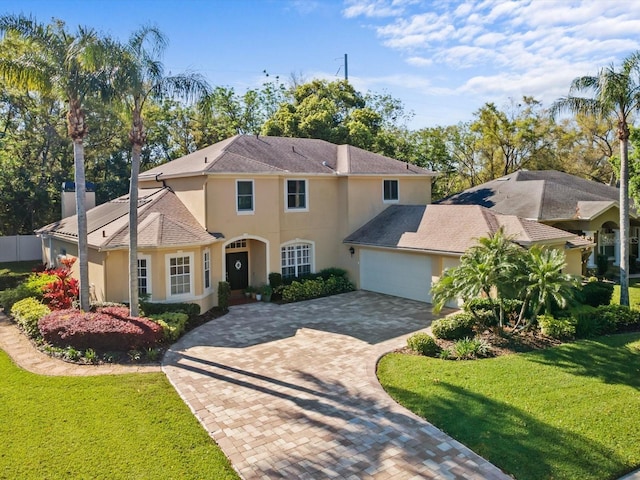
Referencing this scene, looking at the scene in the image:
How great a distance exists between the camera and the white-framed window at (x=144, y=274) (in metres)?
17.7

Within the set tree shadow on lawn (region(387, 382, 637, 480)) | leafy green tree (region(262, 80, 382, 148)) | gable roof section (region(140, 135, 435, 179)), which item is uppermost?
leafy green tree (region(262, 80, 382, 148))

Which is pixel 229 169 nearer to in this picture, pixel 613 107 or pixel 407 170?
pixel 407 170

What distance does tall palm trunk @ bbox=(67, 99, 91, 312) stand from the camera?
610 inches

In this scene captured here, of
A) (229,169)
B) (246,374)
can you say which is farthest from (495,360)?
(229,169)

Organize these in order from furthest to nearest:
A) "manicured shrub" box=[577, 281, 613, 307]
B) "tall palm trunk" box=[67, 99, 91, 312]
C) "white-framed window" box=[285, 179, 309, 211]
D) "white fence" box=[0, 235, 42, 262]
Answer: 1. "white fence" box=[0, 235, 42, 262]
2. "white-framed window" box=[285, 179, 309, 211]
3. "manicured shrub" box=[577, 281, 613, 307]
4. "tall palm trunk" box=[67, 99, 91, 312]

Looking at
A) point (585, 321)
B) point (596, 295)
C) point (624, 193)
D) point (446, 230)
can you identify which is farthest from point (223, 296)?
point (624, 193)

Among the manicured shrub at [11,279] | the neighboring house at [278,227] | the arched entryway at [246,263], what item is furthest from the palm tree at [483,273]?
the manicured shrub at [11,279]

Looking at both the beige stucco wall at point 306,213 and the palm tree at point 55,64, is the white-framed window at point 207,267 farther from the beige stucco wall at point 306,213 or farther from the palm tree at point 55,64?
the palm tree at point 55,64

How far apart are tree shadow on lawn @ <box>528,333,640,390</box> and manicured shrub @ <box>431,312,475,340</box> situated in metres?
2.27

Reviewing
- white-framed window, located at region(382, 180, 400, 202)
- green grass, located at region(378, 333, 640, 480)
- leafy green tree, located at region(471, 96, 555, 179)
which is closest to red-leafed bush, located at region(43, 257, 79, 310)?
green grass, located at region(378, 333, 640, 480)

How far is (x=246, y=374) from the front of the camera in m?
Answer: 12.4

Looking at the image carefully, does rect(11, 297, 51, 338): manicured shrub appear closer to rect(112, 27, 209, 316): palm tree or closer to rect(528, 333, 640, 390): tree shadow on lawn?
rect(112, 27, 209, 316): palm tree

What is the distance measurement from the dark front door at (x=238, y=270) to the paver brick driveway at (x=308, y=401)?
4353 millimetres

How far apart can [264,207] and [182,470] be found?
14305mm
